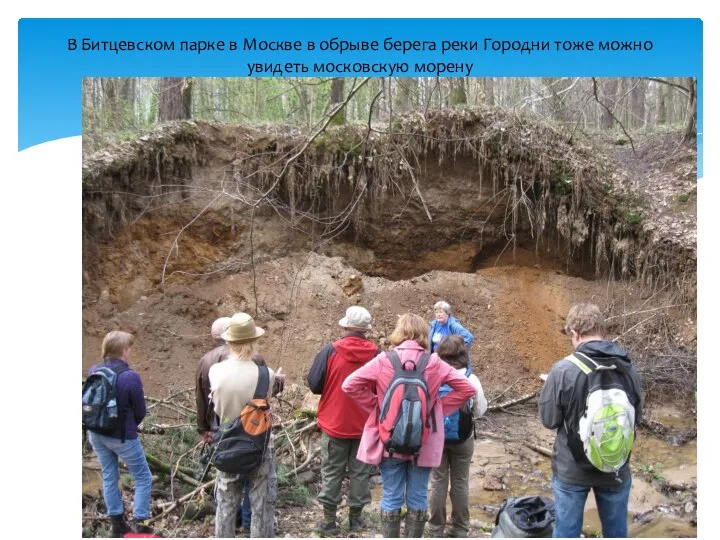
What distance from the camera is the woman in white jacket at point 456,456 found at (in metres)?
4.09

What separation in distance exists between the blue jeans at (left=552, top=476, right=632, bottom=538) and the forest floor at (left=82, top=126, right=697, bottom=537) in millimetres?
4209

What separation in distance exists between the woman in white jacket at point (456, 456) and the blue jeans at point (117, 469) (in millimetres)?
2220

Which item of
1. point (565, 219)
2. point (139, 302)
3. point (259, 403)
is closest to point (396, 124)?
point (565, 219)

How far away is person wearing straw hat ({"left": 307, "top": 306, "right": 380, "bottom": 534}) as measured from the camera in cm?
432

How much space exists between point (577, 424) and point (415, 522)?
134 cm

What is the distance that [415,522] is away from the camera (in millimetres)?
3807

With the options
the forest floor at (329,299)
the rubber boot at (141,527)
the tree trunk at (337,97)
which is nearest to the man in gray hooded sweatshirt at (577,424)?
the rubber boot at (141,527)

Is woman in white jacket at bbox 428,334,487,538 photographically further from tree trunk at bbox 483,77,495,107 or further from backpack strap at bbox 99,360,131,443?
tree trunk at bbox 483,77,495,107

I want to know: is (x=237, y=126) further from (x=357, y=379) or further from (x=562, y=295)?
(x=357, y=379)

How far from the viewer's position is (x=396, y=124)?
10.3 m

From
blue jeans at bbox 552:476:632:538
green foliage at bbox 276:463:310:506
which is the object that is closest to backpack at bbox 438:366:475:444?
blue jeans at bbox 552:476:632:538

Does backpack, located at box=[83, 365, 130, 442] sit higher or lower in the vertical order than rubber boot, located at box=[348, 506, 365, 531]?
higher

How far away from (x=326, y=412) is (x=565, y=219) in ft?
25.8

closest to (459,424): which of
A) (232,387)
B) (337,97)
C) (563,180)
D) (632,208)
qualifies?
(232,387)
